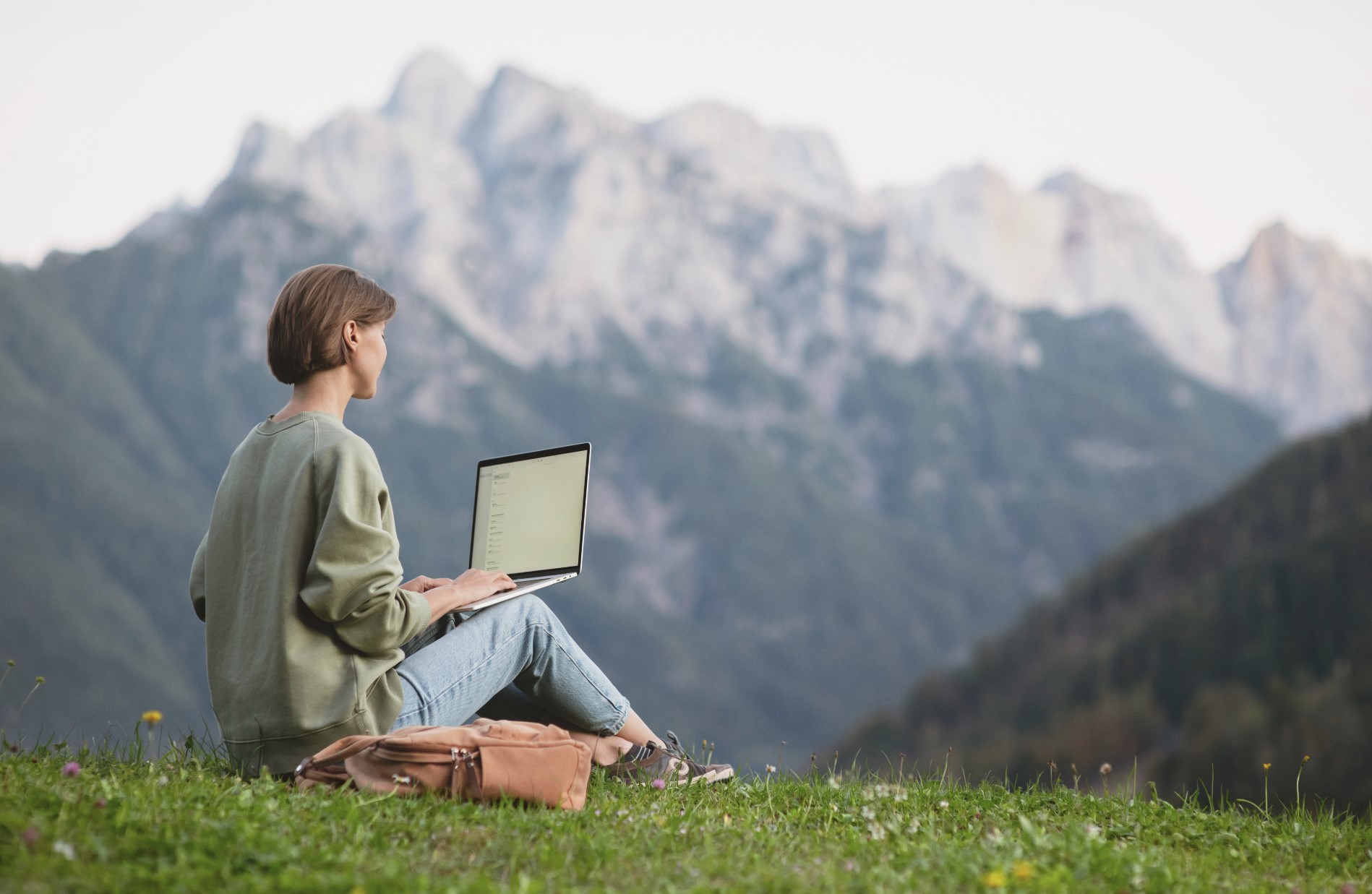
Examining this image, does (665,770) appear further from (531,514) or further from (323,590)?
(323,590)

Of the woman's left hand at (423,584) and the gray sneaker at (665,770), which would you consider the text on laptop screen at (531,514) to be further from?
the gray sneaker at (665,770)

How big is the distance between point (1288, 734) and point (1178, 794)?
33.5 m

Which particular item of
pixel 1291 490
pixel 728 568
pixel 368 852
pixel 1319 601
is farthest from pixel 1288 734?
pixel 728 568

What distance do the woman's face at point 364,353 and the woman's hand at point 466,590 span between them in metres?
0.73

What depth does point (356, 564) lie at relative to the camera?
4316mm

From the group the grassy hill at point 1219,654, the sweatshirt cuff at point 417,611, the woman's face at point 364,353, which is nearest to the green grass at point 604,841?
A: the sweatshirt cuff at point 417,611

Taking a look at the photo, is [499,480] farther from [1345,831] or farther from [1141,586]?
[1141,586]

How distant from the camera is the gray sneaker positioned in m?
5.38

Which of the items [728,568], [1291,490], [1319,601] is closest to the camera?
[1319,601]

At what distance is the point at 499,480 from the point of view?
5.86 metres

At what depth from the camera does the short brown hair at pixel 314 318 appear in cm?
458

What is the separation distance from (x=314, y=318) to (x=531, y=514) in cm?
145

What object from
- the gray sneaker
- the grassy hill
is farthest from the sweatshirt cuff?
the grassy hill

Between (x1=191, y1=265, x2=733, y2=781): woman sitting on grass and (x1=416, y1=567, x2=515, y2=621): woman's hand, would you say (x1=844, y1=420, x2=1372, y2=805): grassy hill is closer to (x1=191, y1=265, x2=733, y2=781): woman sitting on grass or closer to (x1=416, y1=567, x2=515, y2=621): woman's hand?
(x1=416, y1=567, x2=515, y2=621): woman's hand
